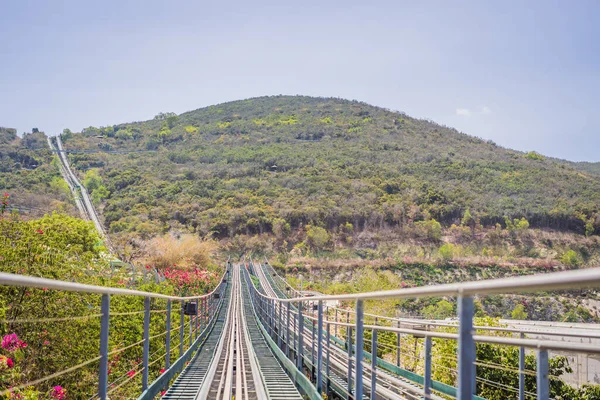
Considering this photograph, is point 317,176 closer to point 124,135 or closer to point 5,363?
point 124,135

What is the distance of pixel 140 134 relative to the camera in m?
137

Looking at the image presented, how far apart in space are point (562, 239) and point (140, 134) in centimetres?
10321

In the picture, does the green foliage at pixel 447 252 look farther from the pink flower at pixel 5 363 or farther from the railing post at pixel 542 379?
the railing post at pixel 542 379

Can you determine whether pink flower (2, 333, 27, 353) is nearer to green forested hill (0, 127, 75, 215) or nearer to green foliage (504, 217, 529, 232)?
green forested hill (0, 127, 75, 215)

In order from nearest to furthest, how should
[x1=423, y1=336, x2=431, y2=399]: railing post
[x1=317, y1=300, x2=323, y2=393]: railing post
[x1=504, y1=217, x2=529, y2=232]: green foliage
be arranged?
[x1=423, y1=336, x2=431, y2=399]: railing post
[x1=317, y1=300, x2=323, y2=393]: railing post
[x1=504, y1=217, x2=529, y2=232]: green foliage

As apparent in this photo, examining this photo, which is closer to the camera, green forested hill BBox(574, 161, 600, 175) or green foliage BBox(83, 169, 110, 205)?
green foliage BBox(83, 169, 110, 205)

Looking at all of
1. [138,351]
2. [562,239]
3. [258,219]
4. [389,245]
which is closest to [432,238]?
[389,245]

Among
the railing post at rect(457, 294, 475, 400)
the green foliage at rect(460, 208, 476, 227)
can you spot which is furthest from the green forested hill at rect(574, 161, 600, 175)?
the railing post at rect(457, 294, 475, 400)

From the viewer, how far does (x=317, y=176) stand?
91.6 metres

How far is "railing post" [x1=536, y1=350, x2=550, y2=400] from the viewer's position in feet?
6.79

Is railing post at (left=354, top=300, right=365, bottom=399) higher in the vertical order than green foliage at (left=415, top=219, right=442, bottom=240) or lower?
lower

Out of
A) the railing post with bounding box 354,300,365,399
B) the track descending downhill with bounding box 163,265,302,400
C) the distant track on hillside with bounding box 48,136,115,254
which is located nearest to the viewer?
the railing post with bounding box 354,300,365,399

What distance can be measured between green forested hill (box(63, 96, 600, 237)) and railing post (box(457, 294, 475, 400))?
61534 millimetres

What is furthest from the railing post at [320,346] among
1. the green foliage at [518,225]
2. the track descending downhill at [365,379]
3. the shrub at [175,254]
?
the green foliage at [518,225]
